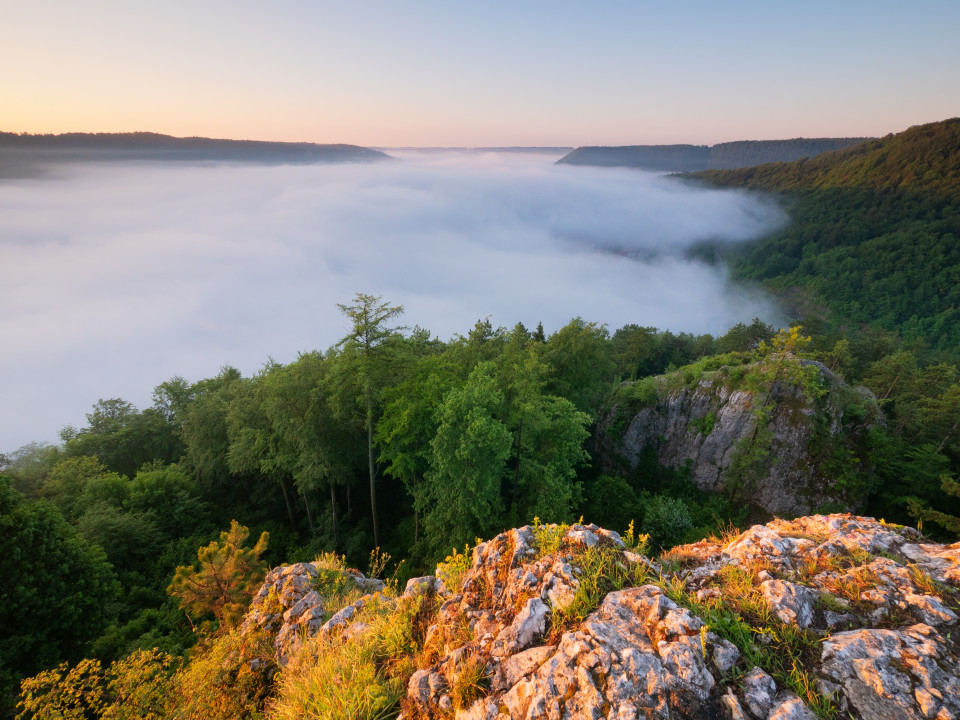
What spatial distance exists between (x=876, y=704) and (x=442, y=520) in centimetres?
1575

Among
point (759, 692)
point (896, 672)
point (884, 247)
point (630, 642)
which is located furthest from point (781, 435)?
point (884, 247)

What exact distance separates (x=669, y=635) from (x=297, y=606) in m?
8.41

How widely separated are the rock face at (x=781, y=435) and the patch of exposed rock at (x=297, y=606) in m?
25.6

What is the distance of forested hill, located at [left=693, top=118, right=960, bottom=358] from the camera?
122 m

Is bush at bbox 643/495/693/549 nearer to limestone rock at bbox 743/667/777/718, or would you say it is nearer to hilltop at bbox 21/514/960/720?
hilltop at bbox 21/514/960/720

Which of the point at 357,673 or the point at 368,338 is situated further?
the point at 368,338

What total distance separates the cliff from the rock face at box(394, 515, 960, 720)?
17 mm

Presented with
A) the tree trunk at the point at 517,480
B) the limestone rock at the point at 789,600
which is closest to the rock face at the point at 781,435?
the tree trunk at the point at 517,480

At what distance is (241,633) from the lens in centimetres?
870

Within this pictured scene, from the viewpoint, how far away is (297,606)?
30.2ft

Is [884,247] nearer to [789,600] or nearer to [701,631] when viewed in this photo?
[789,600]

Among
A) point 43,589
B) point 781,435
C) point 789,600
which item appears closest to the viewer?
point 789,600

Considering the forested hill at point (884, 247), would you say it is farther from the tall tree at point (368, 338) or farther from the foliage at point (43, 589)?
the foliage at point (43, 589)

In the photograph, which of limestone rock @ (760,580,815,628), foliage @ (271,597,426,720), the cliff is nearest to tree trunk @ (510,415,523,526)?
the cliff
